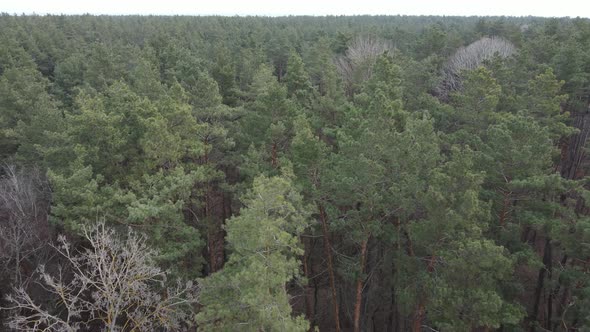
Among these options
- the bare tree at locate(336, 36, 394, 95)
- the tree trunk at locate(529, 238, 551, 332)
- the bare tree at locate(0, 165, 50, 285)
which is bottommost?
the tree trunk at locate(529, 238, 551, 332)

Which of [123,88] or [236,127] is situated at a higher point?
[123,88]

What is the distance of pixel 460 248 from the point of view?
42.3 ft

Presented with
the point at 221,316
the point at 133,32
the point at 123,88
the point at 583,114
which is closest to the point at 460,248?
the point at 221,316

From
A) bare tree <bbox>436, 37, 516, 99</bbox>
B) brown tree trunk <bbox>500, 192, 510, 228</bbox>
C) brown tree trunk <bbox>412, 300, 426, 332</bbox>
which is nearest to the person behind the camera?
brown tree trunk <bbox>412, 300, 426, 332</bbox>

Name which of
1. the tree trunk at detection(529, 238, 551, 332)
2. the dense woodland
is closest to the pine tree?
the dense woodland

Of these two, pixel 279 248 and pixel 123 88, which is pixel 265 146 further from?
pixel 279 248

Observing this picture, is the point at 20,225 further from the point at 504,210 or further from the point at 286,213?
the point at 504,210

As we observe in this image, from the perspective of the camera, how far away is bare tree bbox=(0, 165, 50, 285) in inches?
614

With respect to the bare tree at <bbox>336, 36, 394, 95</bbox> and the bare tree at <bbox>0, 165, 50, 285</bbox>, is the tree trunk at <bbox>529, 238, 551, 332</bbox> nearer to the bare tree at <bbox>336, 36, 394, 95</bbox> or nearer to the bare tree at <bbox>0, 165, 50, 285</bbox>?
the bare tree at <bbox>336, 36, 394, 95</bbox>

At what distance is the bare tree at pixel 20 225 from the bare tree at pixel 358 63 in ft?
65.7

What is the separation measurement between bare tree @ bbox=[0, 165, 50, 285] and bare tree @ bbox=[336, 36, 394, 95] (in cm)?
2001

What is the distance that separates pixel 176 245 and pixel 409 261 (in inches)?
316

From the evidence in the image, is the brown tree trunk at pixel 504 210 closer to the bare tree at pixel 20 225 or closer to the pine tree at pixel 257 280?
the pine tree at pixel 257 280

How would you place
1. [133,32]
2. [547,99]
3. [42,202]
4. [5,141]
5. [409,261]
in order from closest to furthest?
1. [409,261]
2. [42,202]
3. [547,99]
4. [5,141]
5. [133,32]
